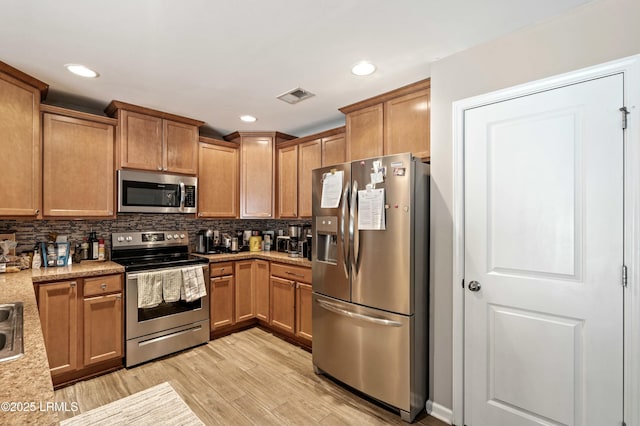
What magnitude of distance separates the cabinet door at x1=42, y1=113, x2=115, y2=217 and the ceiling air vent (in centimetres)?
169

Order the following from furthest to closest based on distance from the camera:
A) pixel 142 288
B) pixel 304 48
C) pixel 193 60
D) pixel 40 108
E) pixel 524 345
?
pixel 142 288 → pixel 40 108 → pixel 193 60 → pixel 304 48 → pixel 524 345

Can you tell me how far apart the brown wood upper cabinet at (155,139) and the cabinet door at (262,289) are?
1.30 metres

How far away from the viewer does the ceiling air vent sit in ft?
8.90

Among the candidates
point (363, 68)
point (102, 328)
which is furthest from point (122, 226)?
point (363, 68)

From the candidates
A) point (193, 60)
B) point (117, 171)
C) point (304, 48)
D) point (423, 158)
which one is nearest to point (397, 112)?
point (423, 158)

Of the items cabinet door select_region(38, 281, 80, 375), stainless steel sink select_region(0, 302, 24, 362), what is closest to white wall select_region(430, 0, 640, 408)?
stainless steel sink select_region(0, 302, 24, 362)

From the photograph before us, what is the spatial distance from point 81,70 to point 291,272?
95.2 inches

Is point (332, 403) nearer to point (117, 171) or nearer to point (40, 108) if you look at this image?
point (117, 171)

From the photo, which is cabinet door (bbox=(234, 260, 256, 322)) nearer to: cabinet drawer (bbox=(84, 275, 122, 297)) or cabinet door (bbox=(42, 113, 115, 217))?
cabinet drawer (bbox=(84, 275, 122, 297))

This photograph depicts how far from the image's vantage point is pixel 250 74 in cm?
239

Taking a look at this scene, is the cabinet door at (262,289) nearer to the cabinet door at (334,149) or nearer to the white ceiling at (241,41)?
the cabinet door at (334,149)

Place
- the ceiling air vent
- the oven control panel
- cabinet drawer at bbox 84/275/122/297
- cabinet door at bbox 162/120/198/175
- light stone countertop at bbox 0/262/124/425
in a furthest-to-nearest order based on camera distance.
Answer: cabinet door at bbox 162/120/198/175 → the oven control panel → the ceiling air vent → cabinet drawer at bbox 84/275/122/297 → light stone countertop at bbox 0/262/124/425

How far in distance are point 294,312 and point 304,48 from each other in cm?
243

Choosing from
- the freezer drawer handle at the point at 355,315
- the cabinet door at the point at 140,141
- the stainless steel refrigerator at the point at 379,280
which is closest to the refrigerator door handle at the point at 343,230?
the stainless steel refrigerator at the point at 379,280
